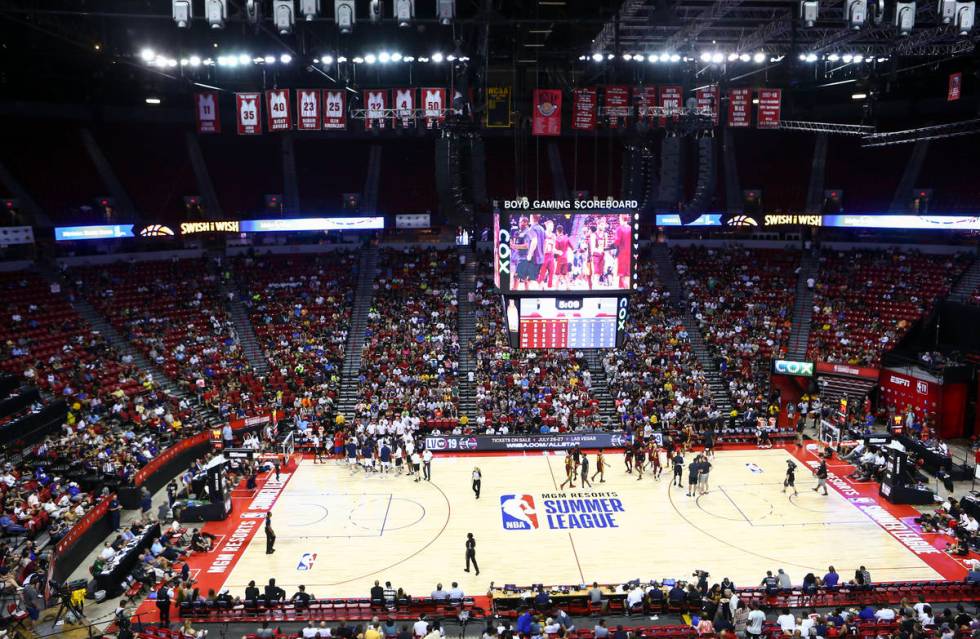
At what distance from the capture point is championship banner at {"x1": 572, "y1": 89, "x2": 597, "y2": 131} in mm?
28719

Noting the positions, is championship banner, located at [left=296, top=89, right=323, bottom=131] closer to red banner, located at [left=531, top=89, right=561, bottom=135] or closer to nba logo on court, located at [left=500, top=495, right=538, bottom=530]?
red banner, located at [left=531, top=89, right=561, bottom=135]

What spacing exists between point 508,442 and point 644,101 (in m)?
14.8

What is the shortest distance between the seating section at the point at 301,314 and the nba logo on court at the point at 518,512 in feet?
35.2

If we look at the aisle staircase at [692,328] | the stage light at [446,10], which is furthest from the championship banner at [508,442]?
the stage light at [446,10]

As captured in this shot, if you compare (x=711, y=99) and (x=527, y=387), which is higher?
(x=711, y=99)

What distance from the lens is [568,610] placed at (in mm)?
16938

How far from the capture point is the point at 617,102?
93.9 ft

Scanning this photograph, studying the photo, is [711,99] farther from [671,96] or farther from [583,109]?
[583,109]

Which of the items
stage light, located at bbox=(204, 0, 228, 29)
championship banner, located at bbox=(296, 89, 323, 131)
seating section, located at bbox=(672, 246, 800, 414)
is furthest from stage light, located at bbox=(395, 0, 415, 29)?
seating section, located at bbox=(672, 246, 800, 414)

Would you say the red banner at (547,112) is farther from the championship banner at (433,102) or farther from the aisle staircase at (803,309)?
the aisle staircase at (803,309)

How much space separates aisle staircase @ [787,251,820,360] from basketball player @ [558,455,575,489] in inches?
577

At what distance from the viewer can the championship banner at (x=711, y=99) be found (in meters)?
26.1

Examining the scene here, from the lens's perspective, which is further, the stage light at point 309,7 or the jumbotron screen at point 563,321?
the jumbotron screen at point 563,321

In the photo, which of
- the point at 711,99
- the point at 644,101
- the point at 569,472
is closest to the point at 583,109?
the point at 644,101
